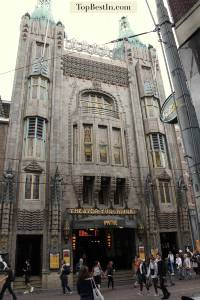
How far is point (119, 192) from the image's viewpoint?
23859mm

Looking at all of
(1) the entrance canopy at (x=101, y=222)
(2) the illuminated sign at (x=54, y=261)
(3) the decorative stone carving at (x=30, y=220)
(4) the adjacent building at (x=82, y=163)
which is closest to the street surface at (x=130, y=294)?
(2) the illuminated sign at (x=54, y=261)

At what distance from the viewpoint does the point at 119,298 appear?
480 inches

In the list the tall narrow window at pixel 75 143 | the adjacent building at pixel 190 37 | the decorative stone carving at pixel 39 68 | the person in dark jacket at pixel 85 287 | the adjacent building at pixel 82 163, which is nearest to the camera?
the adjacent building at pixel 190 37

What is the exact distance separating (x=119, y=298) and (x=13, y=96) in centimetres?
1792

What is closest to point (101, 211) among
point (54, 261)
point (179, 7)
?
point (54, 261)

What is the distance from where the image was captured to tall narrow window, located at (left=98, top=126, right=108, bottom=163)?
2386 cm

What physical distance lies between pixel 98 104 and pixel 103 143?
4.51m

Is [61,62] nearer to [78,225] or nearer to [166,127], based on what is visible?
[166,127]

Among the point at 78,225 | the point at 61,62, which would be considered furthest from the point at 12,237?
the point at 61,62

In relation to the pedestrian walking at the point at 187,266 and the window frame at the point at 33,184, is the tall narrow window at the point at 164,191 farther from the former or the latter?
the window frame at the point at 33,184

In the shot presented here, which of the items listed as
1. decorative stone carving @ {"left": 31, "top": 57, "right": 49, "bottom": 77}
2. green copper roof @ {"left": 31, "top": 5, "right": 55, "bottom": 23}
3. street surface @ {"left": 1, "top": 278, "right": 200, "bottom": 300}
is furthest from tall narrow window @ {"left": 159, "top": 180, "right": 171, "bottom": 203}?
green copper roof @ {"left": 31, "top": 5, "right": 55, "bottom": 23}

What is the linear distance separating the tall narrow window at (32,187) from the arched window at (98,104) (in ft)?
26.4

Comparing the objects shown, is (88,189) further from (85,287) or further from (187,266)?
(85,287)

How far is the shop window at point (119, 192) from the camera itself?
23453 mm
